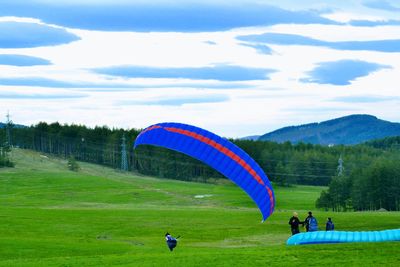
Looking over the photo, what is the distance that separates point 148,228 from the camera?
6738cm

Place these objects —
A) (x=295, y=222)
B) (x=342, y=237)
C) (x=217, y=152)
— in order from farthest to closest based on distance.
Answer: (x=295, y=222) < (x=217, y=152) < (x=342, y=237)

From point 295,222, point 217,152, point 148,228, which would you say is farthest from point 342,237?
point 148,228

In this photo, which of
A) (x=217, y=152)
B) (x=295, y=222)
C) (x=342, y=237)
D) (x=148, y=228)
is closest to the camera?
(x=342, y=237)

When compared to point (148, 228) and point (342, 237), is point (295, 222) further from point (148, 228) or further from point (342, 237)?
point (148, 228)

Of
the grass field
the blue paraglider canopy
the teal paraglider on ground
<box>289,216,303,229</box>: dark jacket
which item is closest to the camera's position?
the grass field

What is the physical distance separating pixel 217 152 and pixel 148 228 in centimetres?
2972

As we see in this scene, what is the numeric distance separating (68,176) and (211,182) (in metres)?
40.8

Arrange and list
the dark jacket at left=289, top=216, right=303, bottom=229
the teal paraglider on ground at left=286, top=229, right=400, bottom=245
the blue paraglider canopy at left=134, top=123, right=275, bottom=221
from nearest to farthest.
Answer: the teal paraglider on ground at left=286, top=229, right=400, bottom=245 < the blue paraglider canopy at left=134, top=123, right=275, bottom=221 < the dark jacket at left=289, top=216, right=303, bottom=229

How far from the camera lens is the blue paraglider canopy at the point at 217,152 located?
3897 cm

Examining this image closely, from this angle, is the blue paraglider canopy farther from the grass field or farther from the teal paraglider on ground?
the grass field

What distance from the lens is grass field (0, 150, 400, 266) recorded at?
34.5 metres

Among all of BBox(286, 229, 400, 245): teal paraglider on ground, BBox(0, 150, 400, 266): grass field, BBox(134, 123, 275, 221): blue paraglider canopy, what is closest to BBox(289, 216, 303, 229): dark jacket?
BBox(286, 229, 400, 245): teal paraglider on ground

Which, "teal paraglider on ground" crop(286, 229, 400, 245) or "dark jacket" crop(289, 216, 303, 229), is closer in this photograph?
"teal paraglider on ground" crop(286, 229, 400, 245)

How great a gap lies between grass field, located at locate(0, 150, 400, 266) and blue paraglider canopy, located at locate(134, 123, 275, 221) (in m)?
3.03
